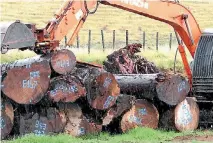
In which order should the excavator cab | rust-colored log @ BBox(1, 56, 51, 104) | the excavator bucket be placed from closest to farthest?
1. the excavator bucket
2. rust-colored log @ BBox(1, 56, 51, 104)
3. the excavator cab

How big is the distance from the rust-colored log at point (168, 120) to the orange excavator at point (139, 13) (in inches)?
45.4

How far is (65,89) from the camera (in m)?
12.1

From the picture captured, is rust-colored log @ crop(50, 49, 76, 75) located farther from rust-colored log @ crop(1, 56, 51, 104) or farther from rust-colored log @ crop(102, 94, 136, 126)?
rust-colored log @ crop(102, 94, 136, 126)

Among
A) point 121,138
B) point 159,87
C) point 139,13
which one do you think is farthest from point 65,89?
point 139,13

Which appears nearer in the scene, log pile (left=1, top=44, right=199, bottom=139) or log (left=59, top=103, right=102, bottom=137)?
log pile (left=1, top=44, right=199, bottom=139)

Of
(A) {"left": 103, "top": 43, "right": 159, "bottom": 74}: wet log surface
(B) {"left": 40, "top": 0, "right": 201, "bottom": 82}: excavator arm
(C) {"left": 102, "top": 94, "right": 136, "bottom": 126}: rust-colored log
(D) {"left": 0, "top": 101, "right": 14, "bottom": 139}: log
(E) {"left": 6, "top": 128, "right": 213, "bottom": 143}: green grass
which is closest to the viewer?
(E) {"left": 6, "top": 128, "right": 213, "bottom": 143}: green grass

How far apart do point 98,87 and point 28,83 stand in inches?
59.8

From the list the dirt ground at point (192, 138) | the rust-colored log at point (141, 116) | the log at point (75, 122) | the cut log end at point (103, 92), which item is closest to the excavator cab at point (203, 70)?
the rust-colored log at point (141, 116)

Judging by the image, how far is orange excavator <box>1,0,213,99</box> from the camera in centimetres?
1127

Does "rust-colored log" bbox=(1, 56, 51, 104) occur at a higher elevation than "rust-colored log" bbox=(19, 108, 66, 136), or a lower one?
higher

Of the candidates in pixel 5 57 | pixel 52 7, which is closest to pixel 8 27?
pixel 5 57

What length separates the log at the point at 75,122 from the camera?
40.8ft

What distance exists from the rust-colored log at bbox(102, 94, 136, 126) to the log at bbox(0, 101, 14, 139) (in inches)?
80.7

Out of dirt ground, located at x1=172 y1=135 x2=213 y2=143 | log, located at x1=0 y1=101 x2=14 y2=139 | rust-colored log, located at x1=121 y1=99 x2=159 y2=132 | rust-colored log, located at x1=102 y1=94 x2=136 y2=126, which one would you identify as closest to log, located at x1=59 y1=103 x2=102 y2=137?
rust-colored log, located at x1=102 y1=94 x2=136 y2=126
